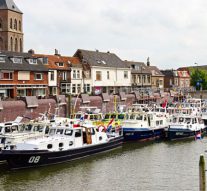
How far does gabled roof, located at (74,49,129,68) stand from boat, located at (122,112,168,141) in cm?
2981

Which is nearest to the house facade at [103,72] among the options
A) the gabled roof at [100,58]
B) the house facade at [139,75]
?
the gabled roof at [100,58]

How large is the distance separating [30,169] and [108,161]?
8.04 metres

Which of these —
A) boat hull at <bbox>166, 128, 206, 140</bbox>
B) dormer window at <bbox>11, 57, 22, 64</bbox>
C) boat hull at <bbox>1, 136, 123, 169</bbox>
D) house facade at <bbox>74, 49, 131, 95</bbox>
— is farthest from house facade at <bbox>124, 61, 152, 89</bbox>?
boat hull at <bbox>1, 136, 123, 169</bbox>

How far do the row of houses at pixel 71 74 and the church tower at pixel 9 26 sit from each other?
22.2 meters

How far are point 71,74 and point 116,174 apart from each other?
144 feet


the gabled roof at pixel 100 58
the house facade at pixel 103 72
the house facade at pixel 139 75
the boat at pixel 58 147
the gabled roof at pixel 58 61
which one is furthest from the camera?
the house facade at pixel 139 75

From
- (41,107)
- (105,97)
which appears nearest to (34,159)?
(41,107)

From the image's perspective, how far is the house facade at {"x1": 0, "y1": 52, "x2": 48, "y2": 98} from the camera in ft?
194

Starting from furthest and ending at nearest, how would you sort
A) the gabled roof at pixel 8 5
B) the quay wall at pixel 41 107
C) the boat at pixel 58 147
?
the gabled roof at pixel 8 5, the quay wall at pixel 41 107, the boat at pixel 58 147

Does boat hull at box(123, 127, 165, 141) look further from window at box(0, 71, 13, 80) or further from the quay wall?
window at box(0, 71, 13, 80)

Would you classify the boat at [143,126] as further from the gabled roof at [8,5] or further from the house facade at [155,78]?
the gabled roof at [8,5]

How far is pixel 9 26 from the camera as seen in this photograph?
100812 mm

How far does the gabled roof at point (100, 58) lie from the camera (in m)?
83.7

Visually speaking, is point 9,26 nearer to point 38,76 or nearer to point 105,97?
point 105,97
